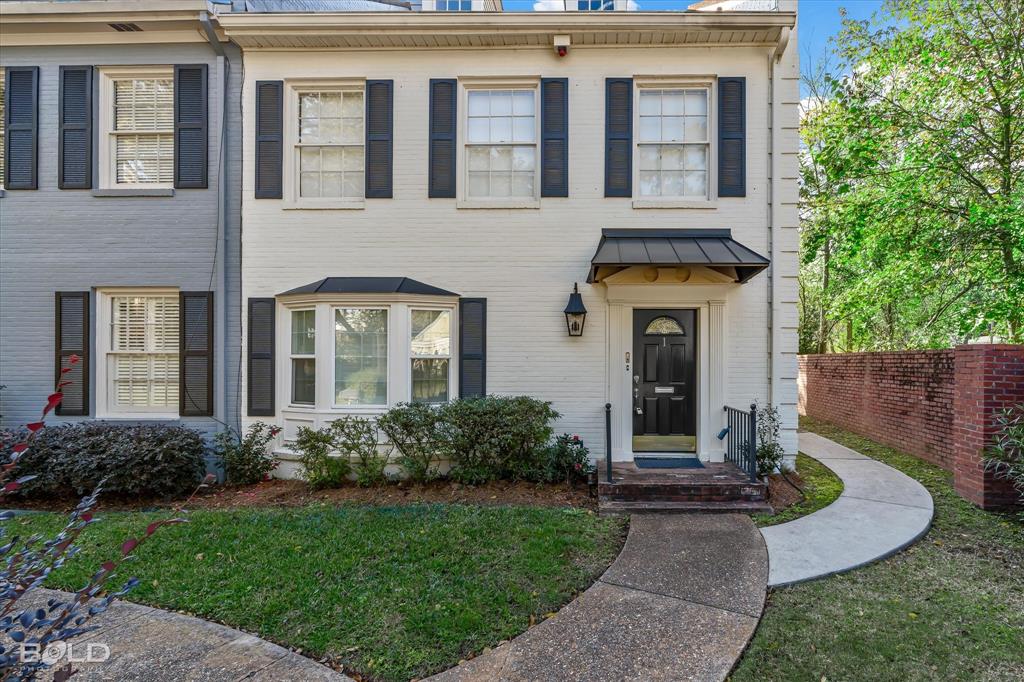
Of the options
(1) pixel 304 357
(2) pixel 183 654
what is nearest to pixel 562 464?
(1) pixel 304 357

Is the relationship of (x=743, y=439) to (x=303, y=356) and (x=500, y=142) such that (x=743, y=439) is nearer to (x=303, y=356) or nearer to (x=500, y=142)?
(x=500, y=142)

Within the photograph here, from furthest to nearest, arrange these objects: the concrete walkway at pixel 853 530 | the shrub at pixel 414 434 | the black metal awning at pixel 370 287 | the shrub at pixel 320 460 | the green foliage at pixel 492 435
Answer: the black metal awning at pixel 370 287 < the shrub at pixel 320 460 < the shrub at pixel 414 434 < the green foliage at pixel 492 435 < the concrete walkway at pixel 853 530

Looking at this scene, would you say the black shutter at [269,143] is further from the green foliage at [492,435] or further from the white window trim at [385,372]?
the green foliage at [492,435]

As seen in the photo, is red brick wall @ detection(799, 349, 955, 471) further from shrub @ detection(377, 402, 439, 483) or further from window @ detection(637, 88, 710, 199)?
shrub @ detection(377, 402, 439, 483)

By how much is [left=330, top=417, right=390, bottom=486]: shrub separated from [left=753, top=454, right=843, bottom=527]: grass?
4.72 metres

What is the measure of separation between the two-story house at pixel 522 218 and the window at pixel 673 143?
0.10ft

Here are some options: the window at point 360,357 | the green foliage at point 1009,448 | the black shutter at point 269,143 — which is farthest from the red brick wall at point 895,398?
the black shutter at point 269,143

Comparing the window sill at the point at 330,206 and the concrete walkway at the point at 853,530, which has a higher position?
the window sill at the point at 330,206

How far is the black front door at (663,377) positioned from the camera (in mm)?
7047

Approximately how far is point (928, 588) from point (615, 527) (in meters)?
2.60

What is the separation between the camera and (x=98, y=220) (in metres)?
7.15

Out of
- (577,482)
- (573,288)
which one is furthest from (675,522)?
(573,288)

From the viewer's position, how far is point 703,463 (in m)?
6.74

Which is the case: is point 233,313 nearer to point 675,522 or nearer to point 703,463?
point 675,522
